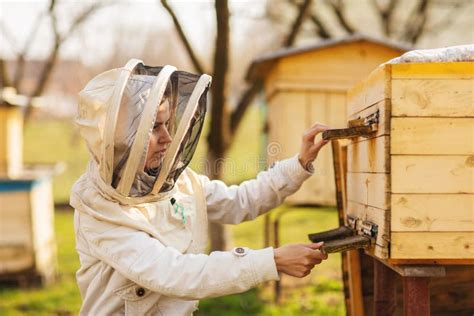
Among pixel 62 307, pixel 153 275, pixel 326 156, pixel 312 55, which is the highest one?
pixel 312 55

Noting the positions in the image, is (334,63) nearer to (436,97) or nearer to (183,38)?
(183,38)

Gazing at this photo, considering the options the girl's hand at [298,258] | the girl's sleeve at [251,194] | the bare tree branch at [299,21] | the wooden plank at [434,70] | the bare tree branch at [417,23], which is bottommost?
the girl's hand at [298,258]

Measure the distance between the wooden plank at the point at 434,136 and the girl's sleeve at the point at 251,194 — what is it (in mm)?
1019

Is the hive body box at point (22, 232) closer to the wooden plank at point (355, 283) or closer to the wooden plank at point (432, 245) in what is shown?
the wooden plank at point (355, 283)

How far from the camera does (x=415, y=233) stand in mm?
2041

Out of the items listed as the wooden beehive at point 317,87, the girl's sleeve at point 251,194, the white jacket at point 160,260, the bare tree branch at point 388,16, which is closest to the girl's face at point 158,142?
the white jacket at point 160,260

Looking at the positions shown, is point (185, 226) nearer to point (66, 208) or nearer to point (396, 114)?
point (396, 114)

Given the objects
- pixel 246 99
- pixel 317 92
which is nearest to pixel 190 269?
pixel 317 92

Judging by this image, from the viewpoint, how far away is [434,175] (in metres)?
2.05

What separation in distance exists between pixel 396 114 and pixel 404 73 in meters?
0.15

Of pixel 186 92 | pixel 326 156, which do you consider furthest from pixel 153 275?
pixel 326 156

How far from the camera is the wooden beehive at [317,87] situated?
5.12 m

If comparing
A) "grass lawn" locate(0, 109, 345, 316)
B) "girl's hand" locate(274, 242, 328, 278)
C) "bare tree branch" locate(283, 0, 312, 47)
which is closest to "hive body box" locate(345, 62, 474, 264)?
"girl's hand" locate(274, 242, 328, 278)

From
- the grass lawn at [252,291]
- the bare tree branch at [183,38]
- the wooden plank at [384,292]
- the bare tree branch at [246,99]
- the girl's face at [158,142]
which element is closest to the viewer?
the girl's face at [158,142]
